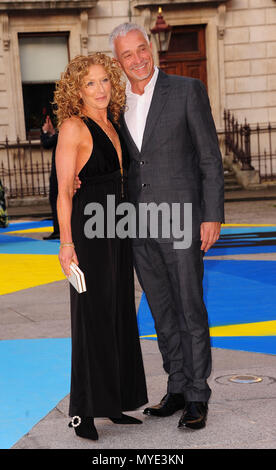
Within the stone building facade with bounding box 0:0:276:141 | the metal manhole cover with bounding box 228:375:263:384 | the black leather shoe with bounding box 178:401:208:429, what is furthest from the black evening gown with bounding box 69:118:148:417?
the stone building facade with bounding box 0:0:276:141

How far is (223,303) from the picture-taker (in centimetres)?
695

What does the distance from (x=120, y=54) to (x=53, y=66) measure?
678 inches

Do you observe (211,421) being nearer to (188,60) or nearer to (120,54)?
(120,54)

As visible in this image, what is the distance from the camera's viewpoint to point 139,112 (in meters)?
4.18

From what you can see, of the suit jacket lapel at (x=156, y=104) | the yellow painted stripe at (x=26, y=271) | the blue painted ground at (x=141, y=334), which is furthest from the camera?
the yellow painted stripe at (x=26, y=271)

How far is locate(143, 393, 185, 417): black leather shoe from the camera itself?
13.5 ft

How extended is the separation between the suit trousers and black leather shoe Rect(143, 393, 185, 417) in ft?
0.13

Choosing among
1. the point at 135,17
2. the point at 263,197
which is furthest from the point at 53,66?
the point at 263,197

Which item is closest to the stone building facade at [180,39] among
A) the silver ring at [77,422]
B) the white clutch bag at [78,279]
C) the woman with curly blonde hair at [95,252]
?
the woman with curly blonde hair at [95,252]

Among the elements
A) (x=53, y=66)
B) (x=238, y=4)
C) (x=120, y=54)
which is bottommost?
(x=120, y=54)

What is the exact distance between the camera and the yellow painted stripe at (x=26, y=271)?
8.49 metres

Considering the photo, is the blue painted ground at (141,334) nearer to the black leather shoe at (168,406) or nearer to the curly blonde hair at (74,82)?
the black leather shoe at (168,406)

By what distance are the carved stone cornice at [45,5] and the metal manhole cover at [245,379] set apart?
16.8m

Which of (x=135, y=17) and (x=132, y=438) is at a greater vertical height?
(x=135, y=17)
